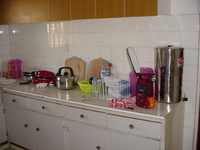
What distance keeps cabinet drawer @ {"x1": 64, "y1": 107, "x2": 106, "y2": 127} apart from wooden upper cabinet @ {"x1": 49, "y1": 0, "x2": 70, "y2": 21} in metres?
0.97

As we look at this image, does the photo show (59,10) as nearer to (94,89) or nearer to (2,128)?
(94,89)

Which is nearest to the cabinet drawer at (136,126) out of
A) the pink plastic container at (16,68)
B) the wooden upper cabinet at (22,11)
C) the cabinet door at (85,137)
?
the cabinet door at (85,137)

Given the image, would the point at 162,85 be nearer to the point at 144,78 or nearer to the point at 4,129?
the point at 144,78

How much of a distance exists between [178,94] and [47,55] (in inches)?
66.9

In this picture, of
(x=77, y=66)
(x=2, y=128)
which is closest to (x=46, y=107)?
(x=77, y=66)

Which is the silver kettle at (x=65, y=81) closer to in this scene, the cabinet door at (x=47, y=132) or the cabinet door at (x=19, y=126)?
the cabinet door at (x=47, y=132)

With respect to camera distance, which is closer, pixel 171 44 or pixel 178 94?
pixel 178 94

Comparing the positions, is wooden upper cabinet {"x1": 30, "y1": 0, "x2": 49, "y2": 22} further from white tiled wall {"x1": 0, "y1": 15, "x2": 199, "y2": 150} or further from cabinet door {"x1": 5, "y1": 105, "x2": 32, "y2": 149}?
cabinet door {"x1": 5, "y1": 105, "x2": 32, "y2": 149}

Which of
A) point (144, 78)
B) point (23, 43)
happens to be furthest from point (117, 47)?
point (23, 43)

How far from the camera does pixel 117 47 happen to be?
2.56m

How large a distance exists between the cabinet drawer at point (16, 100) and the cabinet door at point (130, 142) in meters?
1.07

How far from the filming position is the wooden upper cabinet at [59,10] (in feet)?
8.54

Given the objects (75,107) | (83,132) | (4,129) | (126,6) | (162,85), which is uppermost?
(126,6)

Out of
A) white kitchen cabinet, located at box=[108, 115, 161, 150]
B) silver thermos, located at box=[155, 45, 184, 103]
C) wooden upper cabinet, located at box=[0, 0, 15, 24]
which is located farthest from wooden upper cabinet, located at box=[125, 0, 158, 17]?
wooden upper cabinet, located at box=[0, 0, 15, 24]
